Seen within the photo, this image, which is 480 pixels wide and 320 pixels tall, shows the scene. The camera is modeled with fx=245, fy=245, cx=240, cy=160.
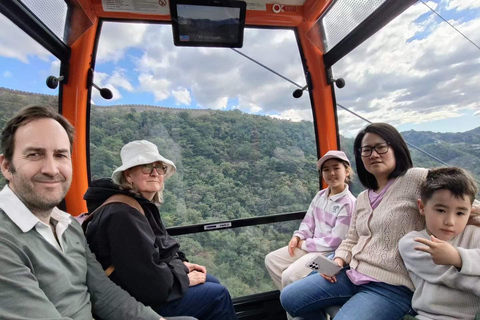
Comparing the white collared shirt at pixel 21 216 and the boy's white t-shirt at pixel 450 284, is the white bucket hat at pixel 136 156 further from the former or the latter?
the boy's white t-shirt at pixel 450 284

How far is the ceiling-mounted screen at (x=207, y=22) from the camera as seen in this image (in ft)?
6.11

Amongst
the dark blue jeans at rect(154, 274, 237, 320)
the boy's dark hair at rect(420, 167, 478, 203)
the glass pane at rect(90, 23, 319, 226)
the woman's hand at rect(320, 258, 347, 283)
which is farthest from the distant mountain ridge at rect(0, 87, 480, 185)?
the dark blue jeans at rect(154, 274, 237, 320)

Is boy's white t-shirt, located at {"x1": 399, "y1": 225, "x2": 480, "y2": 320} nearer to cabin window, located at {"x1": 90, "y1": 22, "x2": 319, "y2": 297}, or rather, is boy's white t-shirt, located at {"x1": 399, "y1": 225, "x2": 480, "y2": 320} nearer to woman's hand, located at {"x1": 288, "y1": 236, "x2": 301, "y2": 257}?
woman's hand, located at {"x1": 288, "y1": 236, "x2": 301, "y2": 257}

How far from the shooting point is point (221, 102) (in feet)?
7.69

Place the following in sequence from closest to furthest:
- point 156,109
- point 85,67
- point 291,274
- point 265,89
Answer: point 291,274
point 85,67
point 156,109
point 265,89

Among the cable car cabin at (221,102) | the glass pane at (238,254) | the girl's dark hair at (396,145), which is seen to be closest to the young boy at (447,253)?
the girl's dark hair at (396,145)

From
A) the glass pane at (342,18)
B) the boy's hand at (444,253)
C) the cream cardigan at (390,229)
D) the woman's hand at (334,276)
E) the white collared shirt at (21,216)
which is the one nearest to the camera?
the white collared shirt at (21,216)

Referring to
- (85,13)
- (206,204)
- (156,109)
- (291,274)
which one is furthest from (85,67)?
(291,274)

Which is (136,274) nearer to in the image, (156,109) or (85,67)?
(156,109)

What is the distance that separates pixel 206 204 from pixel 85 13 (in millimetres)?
1835

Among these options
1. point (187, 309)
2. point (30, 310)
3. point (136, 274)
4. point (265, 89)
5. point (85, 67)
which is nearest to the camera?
point (30, 310)

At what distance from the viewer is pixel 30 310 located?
0.81 metres

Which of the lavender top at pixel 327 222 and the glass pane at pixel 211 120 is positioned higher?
the glass pane at pixel 211 120

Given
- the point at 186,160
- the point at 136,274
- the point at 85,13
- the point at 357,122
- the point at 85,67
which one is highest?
the point at 85,13
